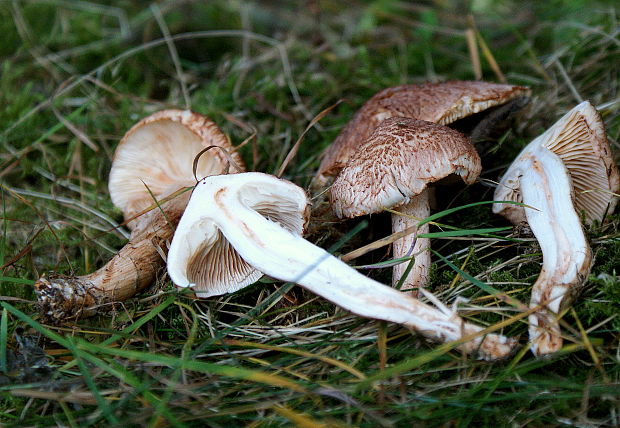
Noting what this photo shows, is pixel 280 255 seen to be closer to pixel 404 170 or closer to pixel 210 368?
pixel 210 368

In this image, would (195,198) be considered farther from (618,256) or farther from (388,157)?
(618,256)

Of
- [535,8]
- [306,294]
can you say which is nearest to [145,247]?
[306,294]

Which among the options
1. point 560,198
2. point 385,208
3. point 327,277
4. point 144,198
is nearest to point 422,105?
point 385,208

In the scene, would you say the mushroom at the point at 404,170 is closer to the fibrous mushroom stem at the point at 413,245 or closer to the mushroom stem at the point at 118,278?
the fibrous mushroom stem at the point at 413,245

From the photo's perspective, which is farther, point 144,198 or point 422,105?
point 144,198

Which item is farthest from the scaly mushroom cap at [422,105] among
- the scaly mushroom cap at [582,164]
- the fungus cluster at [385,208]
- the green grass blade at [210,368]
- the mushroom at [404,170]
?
the green grass blade at [210,368]

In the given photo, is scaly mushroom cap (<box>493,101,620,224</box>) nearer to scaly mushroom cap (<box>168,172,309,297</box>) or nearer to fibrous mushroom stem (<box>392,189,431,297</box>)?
fibrous mushroom stem (<box>392,189,431,297</box>)
